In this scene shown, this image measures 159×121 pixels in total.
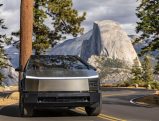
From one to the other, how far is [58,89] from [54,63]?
1.38 meters

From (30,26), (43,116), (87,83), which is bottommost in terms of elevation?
(43,116)

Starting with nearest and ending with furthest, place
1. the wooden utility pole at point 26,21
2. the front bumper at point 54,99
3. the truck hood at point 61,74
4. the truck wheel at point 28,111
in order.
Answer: the front bumper at point 54,99
the truck hood at point 61,74
the truck wheel at point 28,111
the wooden utility pole at point 26,21

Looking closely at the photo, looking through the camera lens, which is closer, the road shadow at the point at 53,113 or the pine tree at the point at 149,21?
the road shadow at the point at 53,113

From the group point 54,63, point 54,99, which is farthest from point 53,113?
point 54,99

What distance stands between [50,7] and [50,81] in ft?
84.0

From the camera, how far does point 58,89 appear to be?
42.0ft

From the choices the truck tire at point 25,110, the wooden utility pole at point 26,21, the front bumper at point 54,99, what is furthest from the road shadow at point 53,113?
the wooden utility pole at point 26,21

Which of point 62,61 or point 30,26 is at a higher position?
point 30,26

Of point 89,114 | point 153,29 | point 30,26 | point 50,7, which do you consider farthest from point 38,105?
point 153,29

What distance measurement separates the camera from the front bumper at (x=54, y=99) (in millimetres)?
12703

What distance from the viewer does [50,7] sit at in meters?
37.9

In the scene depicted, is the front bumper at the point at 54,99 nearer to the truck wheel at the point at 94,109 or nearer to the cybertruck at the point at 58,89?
the cybertruck at the point at 58,89

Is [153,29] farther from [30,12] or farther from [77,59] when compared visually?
[77,59]

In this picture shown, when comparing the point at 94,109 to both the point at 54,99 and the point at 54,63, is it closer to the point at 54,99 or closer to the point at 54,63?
the point at 54,99
